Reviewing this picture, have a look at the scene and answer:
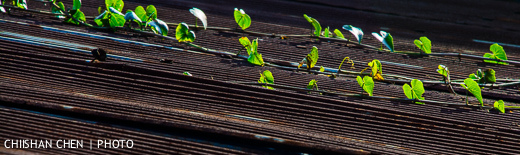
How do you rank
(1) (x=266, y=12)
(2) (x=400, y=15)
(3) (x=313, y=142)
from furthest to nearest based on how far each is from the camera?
1. (2) (x=400, y=15)
2. (1) (x=266, y=12)
3. (3) (x=313, y=142)

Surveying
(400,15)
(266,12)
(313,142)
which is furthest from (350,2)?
(313,142)

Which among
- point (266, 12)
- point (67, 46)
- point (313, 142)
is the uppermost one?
point (266, 12)

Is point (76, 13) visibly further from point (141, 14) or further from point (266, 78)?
point (266, 78)

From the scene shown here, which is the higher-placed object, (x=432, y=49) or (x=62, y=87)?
(x=432, y=49)

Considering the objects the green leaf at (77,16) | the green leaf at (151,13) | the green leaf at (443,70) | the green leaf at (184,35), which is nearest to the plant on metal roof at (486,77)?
the green leaf at (443,70)

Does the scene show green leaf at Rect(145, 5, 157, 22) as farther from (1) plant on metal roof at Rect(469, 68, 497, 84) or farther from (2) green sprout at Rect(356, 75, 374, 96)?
(1) plant on metal roof at Rect(469, 68, 497, 84)

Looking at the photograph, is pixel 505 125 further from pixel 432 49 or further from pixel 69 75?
pixel 69 75

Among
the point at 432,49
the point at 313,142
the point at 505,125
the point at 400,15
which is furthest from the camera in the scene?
the point at 400,15

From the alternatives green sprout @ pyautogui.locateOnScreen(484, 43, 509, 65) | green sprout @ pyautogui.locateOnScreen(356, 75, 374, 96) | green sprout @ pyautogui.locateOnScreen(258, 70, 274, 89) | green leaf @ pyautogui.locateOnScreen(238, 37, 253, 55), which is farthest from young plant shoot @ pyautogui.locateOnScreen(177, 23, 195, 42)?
green sprout @ pyautogui.locateOnScreen(484, 43, 509, 65)

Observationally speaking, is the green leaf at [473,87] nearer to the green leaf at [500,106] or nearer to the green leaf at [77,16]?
the green leaf at [500,106]

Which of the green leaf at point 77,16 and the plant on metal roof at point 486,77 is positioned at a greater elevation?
the green leaf at point 77,16

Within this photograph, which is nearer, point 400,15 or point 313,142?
point 313,142
